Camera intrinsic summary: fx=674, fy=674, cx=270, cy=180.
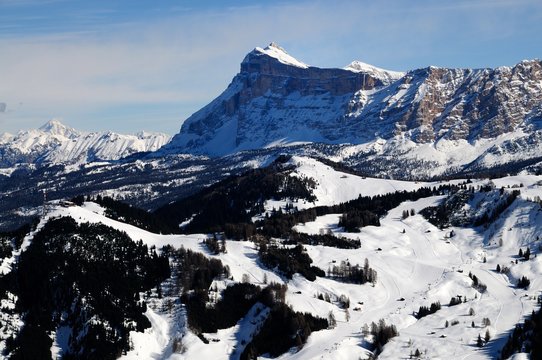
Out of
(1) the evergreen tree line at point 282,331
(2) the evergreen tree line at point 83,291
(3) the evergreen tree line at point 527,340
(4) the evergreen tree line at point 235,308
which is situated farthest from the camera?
(4) the evergreen tree line at point 235,308

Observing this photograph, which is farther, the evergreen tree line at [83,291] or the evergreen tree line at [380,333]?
the evergreen tree line at [380,333]

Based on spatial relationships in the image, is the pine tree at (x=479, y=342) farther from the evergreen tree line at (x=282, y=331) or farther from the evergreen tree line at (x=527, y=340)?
the evergreen tree line at (x=282, y=331)

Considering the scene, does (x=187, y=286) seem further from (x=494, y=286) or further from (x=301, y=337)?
(x=494, y=286)

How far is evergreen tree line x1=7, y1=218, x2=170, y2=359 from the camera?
508 feet

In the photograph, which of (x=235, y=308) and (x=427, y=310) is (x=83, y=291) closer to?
(x=235, y=308)

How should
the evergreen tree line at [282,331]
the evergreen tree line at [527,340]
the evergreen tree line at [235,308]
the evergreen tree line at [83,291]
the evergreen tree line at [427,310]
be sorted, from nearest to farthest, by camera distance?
the evergreen tree line at [527,340] < the evergreen tree line at [83,291] < the evergreen tree line at [282,331] < the evergreen tree line at [235,308] < the evergreen tree line at [427,310]

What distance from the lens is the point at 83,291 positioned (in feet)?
551

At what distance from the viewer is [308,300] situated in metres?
184

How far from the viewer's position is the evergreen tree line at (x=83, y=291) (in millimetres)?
154875

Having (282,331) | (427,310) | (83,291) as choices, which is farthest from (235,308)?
(427,310)

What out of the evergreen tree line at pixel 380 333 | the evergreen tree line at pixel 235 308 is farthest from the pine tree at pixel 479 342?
the evergreen tree line at pixel 235 308

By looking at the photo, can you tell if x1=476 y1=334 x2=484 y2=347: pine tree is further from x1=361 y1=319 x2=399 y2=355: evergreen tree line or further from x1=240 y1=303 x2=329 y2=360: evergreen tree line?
x1=240 y1=303 x2=329 y2=360: evergreen tree line

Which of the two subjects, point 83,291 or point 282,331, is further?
point 83,291

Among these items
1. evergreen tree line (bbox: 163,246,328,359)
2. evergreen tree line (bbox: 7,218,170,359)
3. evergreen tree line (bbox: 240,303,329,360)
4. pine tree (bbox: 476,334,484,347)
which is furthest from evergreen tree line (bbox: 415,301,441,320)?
evergreen tree line (bbox: 7,218,170,359)
